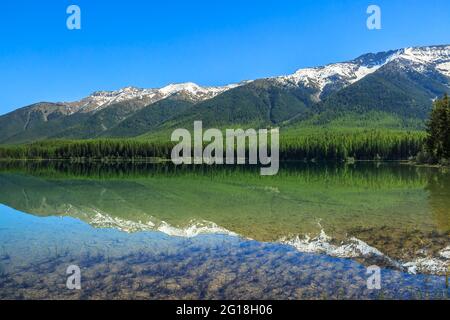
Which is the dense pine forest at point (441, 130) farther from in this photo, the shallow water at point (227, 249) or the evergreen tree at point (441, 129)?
the shallow water at point (227, 249)

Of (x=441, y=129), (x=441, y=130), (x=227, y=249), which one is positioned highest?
(x=441, y=129)

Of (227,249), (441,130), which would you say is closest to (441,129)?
(441,130)

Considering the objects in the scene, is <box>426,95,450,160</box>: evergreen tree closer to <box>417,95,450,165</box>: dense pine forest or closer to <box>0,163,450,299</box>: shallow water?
<box>417,95,450,165</box>: dense pine forest

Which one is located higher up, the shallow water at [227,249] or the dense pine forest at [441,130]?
the dense pine forest at [441,130]

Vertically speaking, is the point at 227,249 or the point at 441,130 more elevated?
the point at 441,130

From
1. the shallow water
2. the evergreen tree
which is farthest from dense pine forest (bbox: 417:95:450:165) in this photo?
the shallow water

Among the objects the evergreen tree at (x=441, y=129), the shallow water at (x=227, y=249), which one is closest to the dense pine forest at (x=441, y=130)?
the evergreen tree at (x=441, y=129)

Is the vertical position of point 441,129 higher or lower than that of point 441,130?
higher

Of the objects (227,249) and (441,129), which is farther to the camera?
(441,129)

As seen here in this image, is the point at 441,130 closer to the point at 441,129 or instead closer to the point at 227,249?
the point at 441,129

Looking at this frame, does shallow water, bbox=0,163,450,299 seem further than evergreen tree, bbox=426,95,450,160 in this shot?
No

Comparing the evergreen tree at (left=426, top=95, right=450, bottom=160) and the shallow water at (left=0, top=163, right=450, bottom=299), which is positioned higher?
the evergreen tree at (left=426, top=95, right=450, bottom=160)

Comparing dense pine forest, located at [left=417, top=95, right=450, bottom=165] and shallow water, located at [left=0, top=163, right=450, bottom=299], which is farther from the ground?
dense pine forest, located at [left=417, top=95, right=450, bottom=165]

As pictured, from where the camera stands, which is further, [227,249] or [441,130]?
[441,130]
